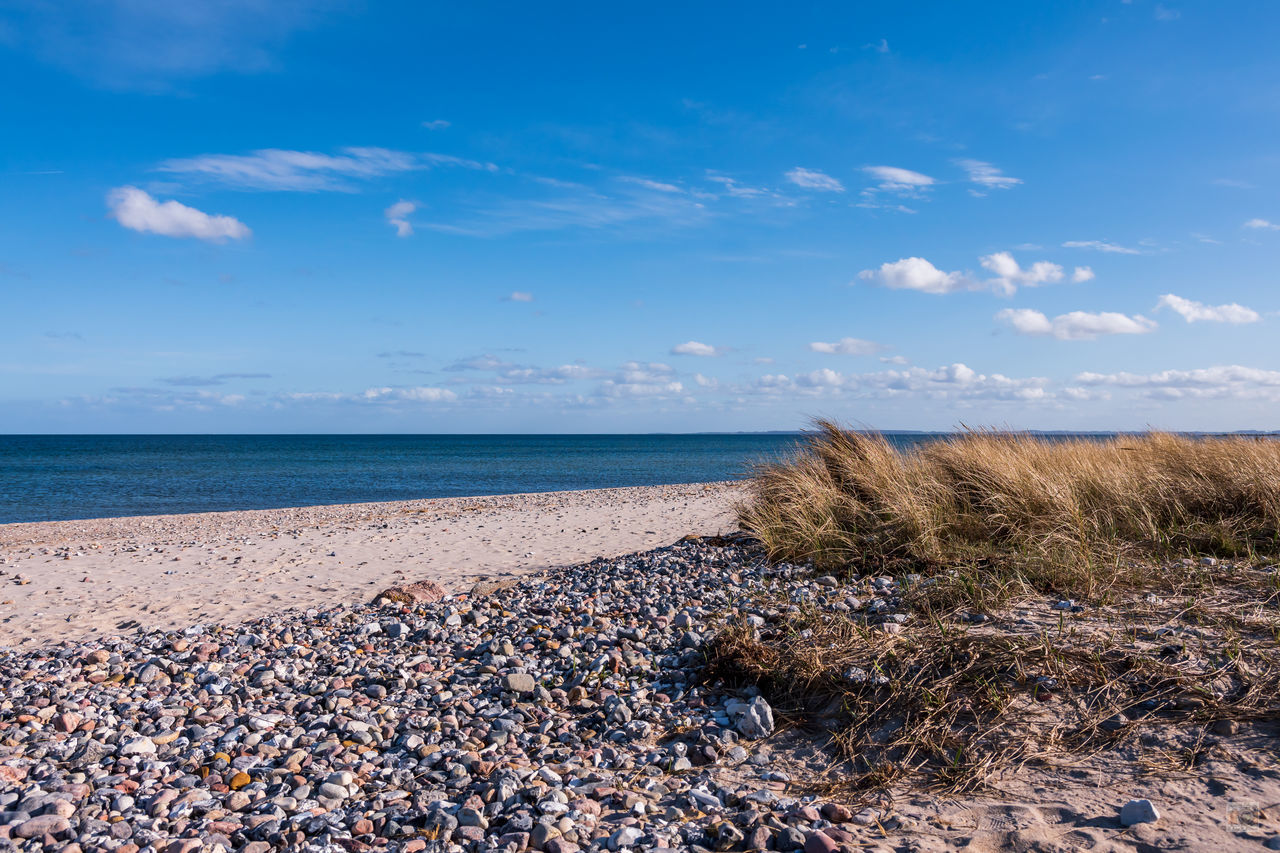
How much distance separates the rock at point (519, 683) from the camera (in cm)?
439

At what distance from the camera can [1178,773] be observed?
3.04 meters

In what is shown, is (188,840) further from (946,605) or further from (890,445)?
(890,445)

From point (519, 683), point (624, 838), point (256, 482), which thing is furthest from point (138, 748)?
point (256, 482)

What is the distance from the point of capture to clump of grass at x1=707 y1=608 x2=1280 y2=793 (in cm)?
334

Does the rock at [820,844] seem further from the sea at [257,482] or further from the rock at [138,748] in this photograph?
the sea at [257,482]

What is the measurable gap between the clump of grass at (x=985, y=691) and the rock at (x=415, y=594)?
10.9ft

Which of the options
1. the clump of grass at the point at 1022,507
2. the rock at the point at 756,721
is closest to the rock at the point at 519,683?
the rock at the point at 756,721

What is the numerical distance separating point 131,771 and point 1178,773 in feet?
15.6

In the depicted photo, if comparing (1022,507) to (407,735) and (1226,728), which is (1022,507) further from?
(407,735)

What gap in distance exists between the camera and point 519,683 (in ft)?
14.5

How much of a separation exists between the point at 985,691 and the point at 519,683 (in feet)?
8.57

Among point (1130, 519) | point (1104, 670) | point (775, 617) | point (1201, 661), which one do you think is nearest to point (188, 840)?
point (775, 617)

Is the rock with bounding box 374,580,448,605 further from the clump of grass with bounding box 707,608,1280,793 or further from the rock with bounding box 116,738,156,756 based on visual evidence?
the clump of grass with bounding box 707,608,1280,793

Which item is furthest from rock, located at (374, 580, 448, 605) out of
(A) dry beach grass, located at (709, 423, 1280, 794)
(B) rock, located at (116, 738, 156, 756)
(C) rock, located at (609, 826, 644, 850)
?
(C) rock, located at (609, 826, 644, 850)
